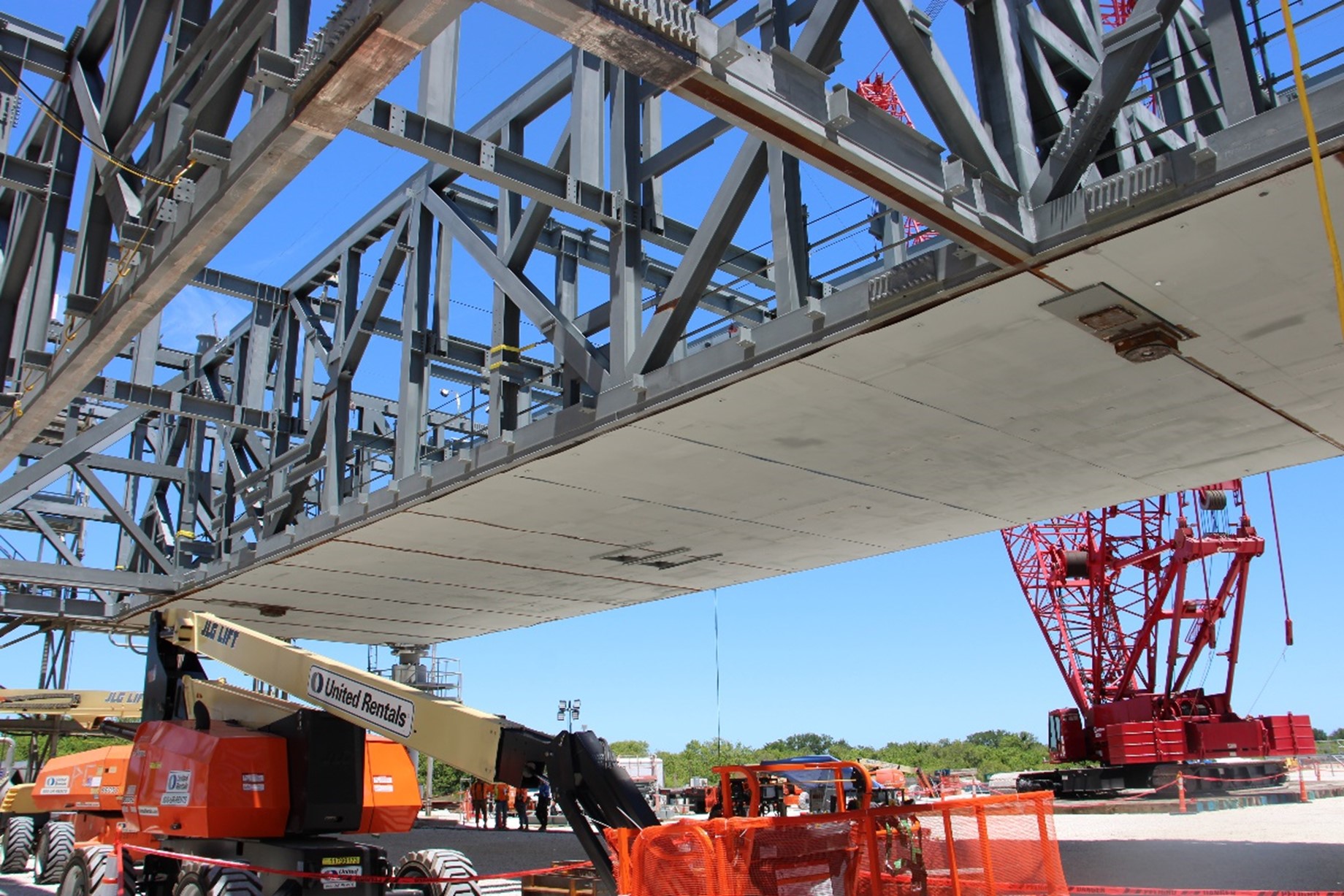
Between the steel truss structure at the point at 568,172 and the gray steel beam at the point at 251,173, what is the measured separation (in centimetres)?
2

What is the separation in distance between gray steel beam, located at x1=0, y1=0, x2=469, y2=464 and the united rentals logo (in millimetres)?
3618

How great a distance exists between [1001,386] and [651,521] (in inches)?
235

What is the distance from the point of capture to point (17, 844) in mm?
18016

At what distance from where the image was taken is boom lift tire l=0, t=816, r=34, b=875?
18.0m

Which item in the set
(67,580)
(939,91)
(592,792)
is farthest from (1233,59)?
(67,580)

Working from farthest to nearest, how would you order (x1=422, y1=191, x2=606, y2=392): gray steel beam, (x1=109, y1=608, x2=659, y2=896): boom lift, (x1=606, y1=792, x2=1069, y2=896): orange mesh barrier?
(x1=422, y1=191, x2=606, y2=392): gray steel beam
(x1=109, y1=608, x2=659, y2=896): boom lift
(x1=606, y1=792, x2=1069, y2=896): orange mesh barrier

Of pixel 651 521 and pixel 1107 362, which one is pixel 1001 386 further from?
pixel 651 521

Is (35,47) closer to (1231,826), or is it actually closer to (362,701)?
(362,701)

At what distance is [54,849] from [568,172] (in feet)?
39.1

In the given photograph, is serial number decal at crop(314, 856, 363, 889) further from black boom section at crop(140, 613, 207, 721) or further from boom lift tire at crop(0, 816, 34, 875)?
boom lift tire at crop(0, 816, 34, 875)

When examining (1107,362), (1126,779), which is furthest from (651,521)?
(1126,779)

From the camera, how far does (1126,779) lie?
A: 104 feet

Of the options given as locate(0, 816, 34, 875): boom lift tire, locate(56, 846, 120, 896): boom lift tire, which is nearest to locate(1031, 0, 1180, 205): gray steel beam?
locate(56, 846, 120, 896): boom lift tire

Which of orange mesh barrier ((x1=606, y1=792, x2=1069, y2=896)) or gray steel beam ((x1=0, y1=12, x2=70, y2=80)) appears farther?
gray steel beam ((x1=0, y1=12, x2=70, y2=80))
